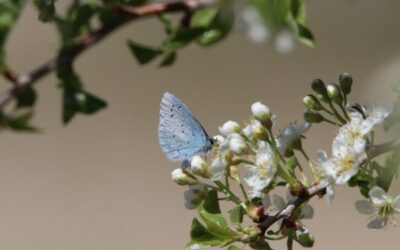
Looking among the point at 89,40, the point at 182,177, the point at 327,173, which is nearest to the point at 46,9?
the point at 89,40

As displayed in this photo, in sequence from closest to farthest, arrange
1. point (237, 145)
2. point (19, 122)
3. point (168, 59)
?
point (19, 122)
point (237, 145)
point (168, 59)

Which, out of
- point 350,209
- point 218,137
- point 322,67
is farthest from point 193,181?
point 322,67

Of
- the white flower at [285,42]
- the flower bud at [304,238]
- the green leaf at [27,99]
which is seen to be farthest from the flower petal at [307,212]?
the green leaf at [27,99]

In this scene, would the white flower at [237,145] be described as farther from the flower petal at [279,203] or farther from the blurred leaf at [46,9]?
the blurred leaf at [46,9]

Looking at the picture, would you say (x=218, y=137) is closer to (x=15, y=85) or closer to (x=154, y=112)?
(x=15, y=85)

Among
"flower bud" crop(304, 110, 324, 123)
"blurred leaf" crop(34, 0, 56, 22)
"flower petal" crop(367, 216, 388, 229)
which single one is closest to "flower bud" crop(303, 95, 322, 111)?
"flower bud" crop(304, 110, 324, 123)

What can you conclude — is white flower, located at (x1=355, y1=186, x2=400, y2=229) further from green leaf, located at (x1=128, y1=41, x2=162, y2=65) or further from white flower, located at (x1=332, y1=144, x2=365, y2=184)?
green leaf, located at (x1=128, y1=41, x2=162, y2=65)

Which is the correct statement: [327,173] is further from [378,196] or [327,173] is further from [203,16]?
[203,16]
